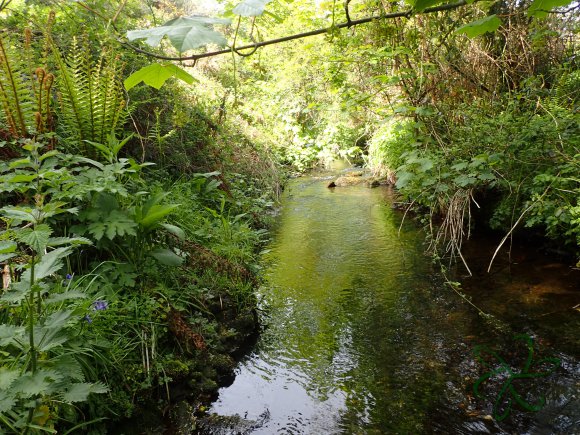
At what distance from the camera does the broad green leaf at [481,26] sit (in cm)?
91

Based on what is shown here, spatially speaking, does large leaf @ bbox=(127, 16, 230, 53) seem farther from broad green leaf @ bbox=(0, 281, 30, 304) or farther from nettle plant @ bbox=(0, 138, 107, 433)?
broad green leaf @ bbox=(0, 281, 30, 304)

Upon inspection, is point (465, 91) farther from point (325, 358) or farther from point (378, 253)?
point (325, 358)

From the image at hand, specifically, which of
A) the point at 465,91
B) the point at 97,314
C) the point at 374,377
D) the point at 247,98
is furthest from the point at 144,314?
the point at 247,98

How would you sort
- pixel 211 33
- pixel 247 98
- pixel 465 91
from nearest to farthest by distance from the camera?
pixel 211 33 < pixel 465 91 < pixel 247 98

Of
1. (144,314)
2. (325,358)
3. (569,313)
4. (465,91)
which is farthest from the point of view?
(465,91)

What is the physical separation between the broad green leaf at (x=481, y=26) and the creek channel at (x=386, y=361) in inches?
85.5

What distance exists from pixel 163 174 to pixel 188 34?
169 inches

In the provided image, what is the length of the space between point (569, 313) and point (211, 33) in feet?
12.8

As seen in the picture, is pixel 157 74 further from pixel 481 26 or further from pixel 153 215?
pixel 153 215

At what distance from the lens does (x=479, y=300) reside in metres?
3.79

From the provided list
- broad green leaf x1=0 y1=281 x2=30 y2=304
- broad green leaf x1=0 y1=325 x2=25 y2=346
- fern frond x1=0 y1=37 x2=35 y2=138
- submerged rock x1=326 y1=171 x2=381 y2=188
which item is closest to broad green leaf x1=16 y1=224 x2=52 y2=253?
broad green leaf x1=0 y1=281 x2=30 y2=304

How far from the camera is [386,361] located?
3.00m

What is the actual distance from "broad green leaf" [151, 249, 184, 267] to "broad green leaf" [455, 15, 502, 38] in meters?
2.38

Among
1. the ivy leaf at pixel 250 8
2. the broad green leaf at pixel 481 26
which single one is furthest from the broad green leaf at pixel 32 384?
the broad green leaf at pixel 481 26
